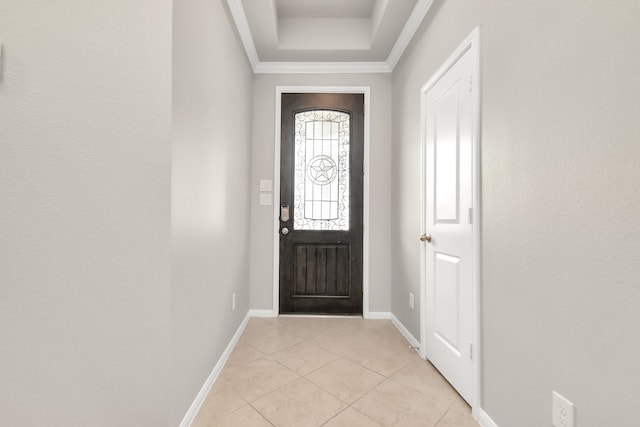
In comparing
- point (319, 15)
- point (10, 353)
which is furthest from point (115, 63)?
point (319, 15)

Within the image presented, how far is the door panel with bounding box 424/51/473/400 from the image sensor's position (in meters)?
1.67

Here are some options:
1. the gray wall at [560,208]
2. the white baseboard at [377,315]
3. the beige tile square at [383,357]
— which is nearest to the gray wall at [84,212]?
the beige tile square at [383,357]

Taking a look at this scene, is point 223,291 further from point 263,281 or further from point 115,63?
point 115,63

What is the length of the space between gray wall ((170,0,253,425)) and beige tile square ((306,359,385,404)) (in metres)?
0.71

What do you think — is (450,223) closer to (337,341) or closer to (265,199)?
(337,341)

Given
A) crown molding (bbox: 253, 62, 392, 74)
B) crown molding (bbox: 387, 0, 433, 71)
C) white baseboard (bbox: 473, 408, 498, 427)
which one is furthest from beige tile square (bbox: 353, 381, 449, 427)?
crown molding (bbox: 253, 62, 392, 74)

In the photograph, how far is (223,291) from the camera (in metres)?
2.13

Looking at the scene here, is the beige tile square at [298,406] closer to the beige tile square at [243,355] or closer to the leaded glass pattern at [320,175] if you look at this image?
the beige tile square at [243,355]

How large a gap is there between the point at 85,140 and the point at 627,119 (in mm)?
1681

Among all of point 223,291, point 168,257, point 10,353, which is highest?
point 168,257

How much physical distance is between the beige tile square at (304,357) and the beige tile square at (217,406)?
0.45 m

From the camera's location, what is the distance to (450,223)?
1869 mm

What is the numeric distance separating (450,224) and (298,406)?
1.39 metres

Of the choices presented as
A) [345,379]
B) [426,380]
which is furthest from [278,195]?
[426,380]
